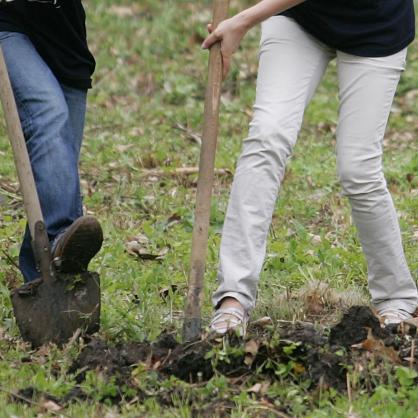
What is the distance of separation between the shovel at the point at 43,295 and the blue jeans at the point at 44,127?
0.12 m

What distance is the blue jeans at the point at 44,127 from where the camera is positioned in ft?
14.7

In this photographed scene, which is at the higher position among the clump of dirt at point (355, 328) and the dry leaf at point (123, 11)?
the clump of dirt at point (355, 328)

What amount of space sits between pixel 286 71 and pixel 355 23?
33 centimetres

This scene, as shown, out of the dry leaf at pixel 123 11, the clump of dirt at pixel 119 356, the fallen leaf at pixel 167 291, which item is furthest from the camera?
the dry leaf at pixel 123 11

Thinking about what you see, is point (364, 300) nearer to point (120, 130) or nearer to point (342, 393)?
point (342, 393)

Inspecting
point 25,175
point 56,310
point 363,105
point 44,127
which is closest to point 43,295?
point 56,310

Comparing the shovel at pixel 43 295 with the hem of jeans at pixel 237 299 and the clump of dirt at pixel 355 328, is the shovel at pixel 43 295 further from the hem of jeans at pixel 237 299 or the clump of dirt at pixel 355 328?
the clump of dirt at pixel 355 328

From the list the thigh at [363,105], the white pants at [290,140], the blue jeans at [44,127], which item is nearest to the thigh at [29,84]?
the blue jeans at [44,127]

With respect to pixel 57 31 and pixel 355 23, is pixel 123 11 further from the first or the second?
pixel 355 23

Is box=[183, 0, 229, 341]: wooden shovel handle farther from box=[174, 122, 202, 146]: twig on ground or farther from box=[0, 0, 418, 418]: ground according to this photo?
box=[174, 122, 202, 146]: twig on ground

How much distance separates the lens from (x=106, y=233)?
640 cm

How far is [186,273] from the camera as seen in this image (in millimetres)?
5523

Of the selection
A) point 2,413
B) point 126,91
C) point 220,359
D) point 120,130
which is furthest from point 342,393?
point 126,91

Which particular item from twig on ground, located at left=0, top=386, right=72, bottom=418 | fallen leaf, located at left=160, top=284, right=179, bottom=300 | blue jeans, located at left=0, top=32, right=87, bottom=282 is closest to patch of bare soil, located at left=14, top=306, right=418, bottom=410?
twig on ground, located at left=0, top=386, right=72, bottom=418
